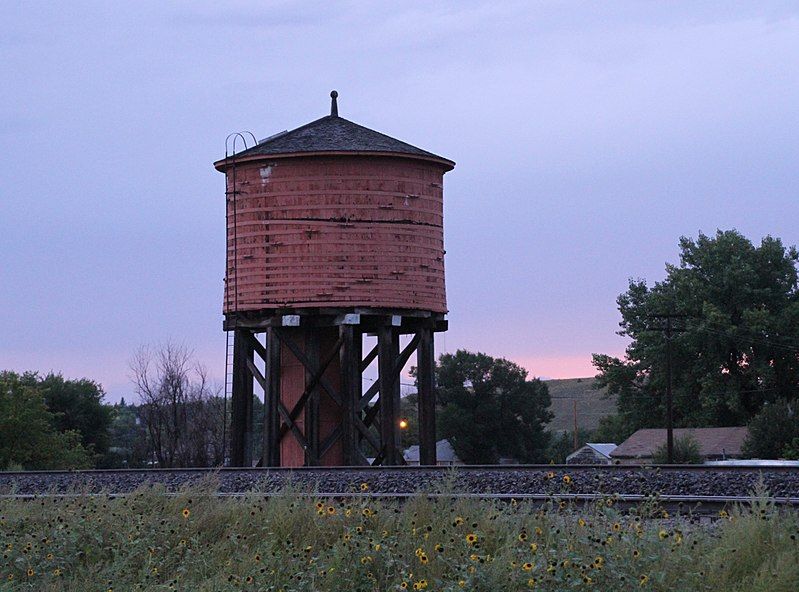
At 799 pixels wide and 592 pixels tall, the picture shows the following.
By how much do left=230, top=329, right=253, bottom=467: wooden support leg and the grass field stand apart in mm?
13867

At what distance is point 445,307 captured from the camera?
90.7ft

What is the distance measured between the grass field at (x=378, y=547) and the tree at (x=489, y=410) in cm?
5698

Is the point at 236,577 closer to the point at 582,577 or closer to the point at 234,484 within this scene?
the point at 582,577

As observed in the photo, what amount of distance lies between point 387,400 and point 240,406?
3296 mm

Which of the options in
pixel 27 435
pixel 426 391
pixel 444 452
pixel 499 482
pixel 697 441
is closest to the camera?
pixel 499 482

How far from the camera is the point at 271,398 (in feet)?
87.0

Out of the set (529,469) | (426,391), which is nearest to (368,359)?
→ (426,391)

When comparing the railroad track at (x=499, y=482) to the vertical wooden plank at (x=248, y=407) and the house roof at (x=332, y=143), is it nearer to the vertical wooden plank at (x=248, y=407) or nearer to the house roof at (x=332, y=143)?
the vertical wooden plank at (x=248, y=407)

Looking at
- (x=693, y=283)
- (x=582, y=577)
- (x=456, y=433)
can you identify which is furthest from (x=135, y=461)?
(x=582, y=577)

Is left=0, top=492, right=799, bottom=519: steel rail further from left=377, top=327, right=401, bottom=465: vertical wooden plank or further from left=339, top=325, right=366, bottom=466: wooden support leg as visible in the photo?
left=377, top=327, right=401, bottom=465: vertical wooden plank

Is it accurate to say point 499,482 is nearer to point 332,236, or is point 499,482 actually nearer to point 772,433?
point 332,236

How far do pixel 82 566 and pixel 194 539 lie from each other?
3.32 ft

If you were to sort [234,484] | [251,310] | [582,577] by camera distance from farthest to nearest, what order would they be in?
[251,310] → [234,484] → [582,577]

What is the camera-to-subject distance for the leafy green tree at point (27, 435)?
41.8 meters
